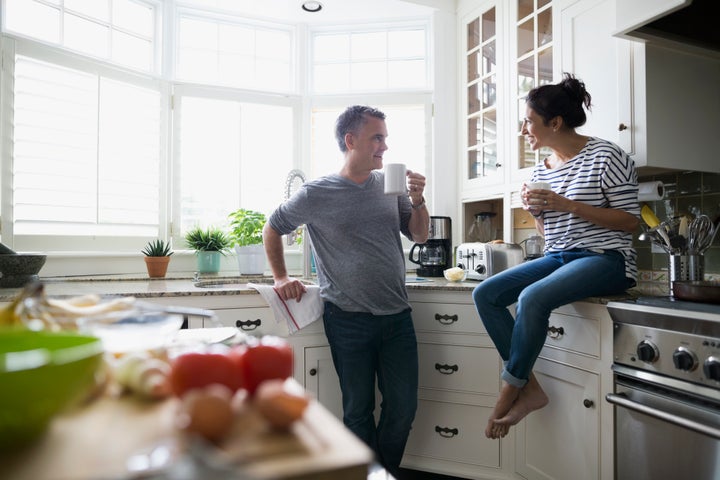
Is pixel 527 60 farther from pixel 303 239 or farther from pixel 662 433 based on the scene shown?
pixel 662 433

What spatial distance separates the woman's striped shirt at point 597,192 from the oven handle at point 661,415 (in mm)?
436

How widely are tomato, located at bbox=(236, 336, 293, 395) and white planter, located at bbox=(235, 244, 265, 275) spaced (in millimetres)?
2072

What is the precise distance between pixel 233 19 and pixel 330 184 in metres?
Result: 1.61

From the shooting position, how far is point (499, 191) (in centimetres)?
261

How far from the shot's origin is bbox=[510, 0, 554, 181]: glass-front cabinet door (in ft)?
7.73

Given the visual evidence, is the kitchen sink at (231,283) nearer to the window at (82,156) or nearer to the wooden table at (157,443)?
the window at (82,156)

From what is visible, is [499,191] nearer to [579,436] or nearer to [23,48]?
[579,436]

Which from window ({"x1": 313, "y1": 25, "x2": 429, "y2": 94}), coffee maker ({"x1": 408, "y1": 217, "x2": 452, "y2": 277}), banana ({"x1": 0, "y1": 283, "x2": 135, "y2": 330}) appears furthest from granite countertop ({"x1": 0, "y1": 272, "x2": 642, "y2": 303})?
window ({"x1": 313, "y1": 25, "x2": 429, "y2": 94})

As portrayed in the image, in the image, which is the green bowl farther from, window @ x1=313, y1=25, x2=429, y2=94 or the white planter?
window @ x1=313, y1=25, x2=429, y2=94

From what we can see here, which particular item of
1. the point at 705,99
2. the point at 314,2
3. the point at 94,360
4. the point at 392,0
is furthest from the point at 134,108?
the point at 705,99

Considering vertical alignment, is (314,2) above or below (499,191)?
above

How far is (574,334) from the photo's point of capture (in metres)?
1.84

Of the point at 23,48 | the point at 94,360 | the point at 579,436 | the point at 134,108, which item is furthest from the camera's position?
the point at 134,108

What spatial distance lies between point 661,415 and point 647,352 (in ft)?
0.60
